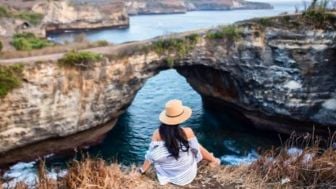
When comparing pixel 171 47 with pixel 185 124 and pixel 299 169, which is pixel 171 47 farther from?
pixel 299 169

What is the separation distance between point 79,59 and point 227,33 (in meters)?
6.53

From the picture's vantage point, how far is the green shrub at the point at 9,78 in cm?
1573

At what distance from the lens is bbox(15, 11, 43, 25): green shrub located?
4931cm

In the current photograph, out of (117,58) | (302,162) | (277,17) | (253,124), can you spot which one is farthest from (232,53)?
(302,162)

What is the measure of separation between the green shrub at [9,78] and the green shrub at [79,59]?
5.31 feet

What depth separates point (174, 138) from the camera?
6.46m

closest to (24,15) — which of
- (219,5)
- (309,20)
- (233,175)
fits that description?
(309,20)

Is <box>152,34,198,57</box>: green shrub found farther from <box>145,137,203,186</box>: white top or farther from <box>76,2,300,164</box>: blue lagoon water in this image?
<box>145,137,203,186</box>: white top

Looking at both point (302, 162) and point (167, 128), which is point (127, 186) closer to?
point (167, 128)

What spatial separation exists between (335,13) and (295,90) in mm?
3600

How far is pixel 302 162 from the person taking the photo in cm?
725

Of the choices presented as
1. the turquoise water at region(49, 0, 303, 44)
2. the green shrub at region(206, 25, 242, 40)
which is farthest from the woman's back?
the turquoise water at region(49, 0, 303, 44)

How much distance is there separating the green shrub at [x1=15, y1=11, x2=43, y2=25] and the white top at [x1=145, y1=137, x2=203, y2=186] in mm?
45893

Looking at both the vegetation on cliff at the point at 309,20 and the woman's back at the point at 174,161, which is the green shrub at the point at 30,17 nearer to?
the vegetation on cliff at the point at 309,20
